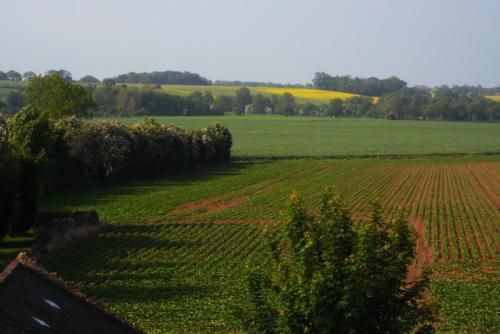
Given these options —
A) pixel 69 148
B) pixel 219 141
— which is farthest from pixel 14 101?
pixel 69 148

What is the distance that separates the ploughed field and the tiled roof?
304 centimetres

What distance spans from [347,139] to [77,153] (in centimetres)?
7006

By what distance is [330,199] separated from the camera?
1258 centimetres

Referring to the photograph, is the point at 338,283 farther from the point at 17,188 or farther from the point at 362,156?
the point at 362,156

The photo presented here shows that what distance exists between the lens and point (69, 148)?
2261 inches

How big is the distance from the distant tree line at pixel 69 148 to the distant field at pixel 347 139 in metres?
18.0

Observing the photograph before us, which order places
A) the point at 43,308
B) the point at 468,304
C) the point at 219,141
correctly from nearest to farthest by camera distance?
the point at 43,308 → the point at 468,304 → the point at 219,141

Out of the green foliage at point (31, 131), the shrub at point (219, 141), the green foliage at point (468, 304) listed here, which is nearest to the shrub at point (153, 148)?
the shrub at point (219, 141)

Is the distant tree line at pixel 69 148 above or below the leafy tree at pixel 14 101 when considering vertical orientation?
below

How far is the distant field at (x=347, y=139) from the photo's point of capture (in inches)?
3816

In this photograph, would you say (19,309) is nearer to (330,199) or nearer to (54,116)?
(330,199)

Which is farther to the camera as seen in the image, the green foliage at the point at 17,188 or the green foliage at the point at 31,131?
the green foliage at the point at 31,131

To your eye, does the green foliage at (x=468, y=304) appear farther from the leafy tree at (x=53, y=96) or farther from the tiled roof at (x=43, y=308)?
the leafy tree at (x=53, y=96)

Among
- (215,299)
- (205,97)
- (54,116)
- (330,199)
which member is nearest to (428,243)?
(215,299)
